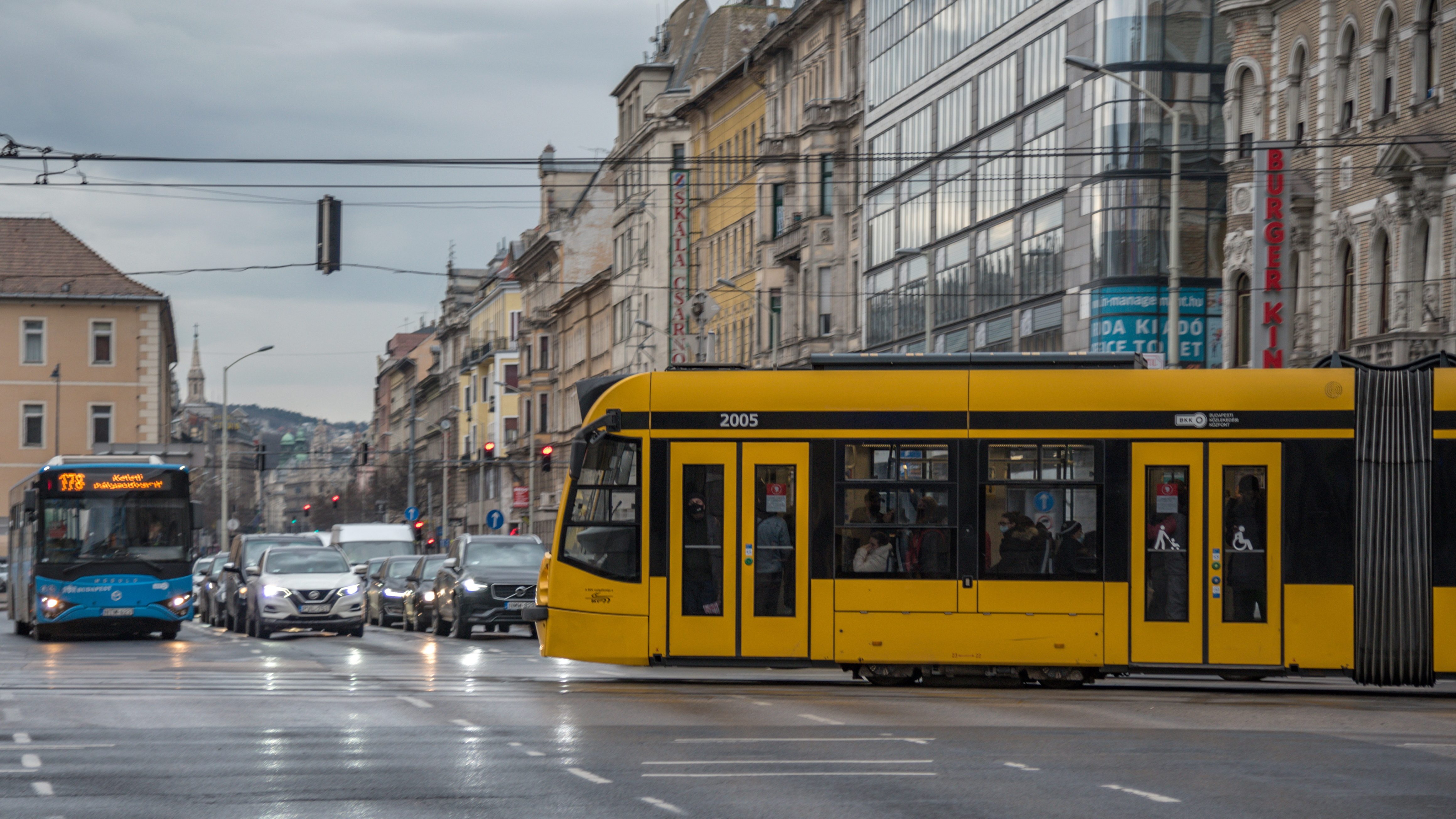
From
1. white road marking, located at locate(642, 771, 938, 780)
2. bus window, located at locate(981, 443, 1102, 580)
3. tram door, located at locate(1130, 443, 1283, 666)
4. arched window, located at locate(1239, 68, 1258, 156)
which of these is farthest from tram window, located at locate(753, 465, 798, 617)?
arched window, located at locate(1239, 68, 1258, 156)

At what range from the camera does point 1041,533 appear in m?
19.1

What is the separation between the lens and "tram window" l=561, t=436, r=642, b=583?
19.5 metres

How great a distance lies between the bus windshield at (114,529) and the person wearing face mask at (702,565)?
15857mm

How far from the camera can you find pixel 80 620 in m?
32.2

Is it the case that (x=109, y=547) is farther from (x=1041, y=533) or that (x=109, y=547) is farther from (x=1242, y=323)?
(x=1242, y=323)

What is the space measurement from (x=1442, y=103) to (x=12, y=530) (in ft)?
84.0

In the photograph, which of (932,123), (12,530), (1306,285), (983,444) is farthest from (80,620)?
(932,123)

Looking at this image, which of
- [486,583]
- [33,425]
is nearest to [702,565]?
[486,583]

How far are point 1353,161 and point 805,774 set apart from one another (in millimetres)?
27898

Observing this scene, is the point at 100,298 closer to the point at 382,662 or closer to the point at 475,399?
the point at 475,399

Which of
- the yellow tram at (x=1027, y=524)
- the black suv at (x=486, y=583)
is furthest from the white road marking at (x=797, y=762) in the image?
the black suv at (x=486, y=583)

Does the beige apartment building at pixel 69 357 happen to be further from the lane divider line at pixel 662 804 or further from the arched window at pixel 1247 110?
the lane divider line at pixel 662 804

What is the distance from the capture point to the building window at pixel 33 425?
92.7m

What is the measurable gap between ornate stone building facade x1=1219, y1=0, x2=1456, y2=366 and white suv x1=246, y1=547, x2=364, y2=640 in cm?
1722
